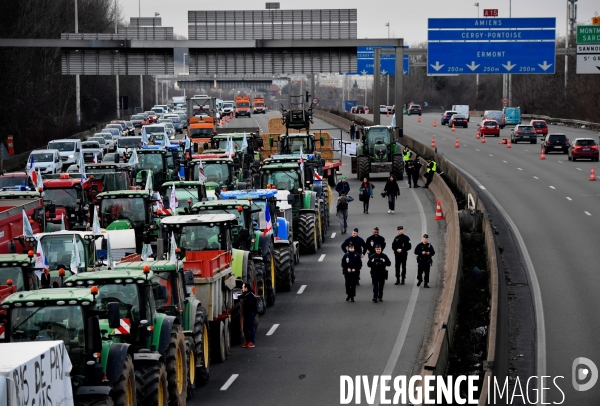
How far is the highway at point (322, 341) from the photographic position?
18.9 metres

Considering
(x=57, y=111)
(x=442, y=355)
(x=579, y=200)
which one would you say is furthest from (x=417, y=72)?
(x=442, y=355)

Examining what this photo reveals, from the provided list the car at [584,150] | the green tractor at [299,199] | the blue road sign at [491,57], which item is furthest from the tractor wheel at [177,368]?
the blue road sign at [491,57]

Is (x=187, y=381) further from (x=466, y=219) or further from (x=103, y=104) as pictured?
(x=103, y=104)

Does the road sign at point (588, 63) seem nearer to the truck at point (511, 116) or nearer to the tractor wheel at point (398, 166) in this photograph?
the tractor wheel at point (398, 166)

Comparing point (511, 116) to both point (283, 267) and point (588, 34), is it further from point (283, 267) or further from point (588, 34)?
point (283, 267)

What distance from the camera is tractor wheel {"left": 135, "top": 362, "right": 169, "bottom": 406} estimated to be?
596 inches

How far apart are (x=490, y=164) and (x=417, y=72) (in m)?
137

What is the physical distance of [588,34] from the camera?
235 feet

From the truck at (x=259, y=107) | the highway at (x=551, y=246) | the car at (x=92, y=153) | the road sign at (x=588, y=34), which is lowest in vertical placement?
the highway at (x=551, y=246)

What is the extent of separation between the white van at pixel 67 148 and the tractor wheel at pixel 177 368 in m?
41.8

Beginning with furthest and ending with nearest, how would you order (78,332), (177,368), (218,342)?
(218,342) < (177,368) < (78,332)

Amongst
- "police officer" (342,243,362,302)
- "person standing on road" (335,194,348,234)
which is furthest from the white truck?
"person standing on road" (335,194,348,234)

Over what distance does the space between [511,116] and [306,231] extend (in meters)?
68.5

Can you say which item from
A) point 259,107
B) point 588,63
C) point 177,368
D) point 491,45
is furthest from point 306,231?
point 259,107
